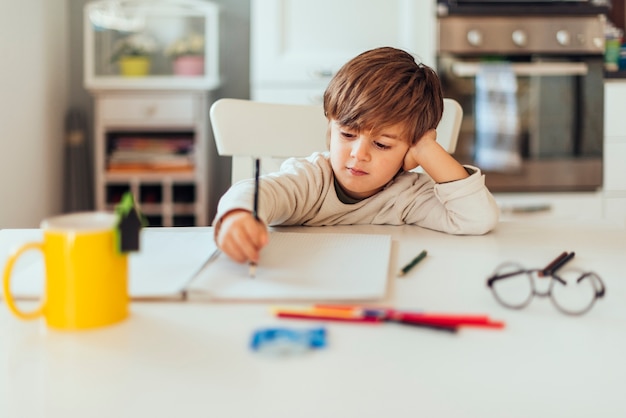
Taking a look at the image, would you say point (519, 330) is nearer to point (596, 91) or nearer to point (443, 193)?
point (443, 193)

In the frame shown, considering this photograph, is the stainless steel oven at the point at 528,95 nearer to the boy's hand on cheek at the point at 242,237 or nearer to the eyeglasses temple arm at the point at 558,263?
the eyeglasses temple arm at the point at 558,263

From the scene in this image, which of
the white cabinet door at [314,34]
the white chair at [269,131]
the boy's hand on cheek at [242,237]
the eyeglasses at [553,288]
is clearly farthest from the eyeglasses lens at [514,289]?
the white cabinet door at [314,34]

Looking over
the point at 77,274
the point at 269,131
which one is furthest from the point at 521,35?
the point at 77,274

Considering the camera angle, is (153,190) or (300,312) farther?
(153,190)

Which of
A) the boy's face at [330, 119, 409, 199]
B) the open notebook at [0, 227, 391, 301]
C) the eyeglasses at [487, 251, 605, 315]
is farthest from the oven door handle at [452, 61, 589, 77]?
the eyeglasses at [487, 251, 605, 315]

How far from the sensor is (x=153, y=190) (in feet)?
11.3

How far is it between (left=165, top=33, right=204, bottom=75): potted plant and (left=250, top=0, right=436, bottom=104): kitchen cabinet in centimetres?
43

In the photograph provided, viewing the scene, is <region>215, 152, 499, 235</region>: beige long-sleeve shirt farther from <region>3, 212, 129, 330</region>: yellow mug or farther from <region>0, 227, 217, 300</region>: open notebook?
<region>3, 212, 129, 330</region>: yellow mug

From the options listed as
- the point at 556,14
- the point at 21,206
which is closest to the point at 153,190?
the point at 21,206

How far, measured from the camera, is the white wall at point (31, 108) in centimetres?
284

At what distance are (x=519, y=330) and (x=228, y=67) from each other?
10.5 ft

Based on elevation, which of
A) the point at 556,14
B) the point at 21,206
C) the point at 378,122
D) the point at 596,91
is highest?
the point at 556,14

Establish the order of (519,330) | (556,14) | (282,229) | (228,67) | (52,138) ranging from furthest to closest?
1. (228,67)
2. (52,138)
3. (556,14)
4. (282,229)
5. (519,330)

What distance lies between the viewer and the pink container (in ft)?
10.9
